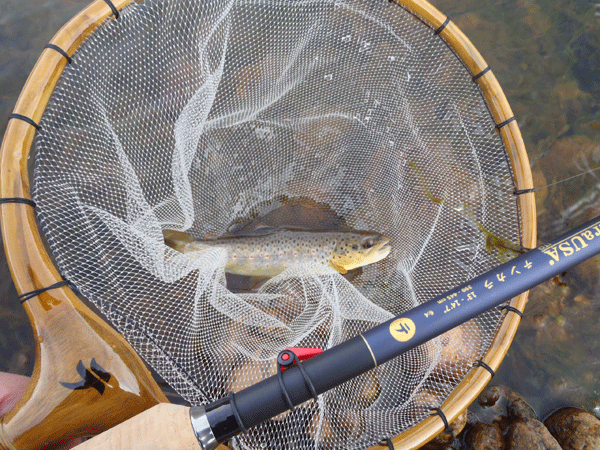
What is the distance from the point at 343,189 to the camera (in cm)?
324

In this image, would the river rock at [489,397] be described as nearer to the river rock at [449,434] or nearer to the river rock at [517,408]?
the river rock at [517,408]

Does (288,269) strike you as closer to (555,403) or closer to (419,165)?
(419,165)

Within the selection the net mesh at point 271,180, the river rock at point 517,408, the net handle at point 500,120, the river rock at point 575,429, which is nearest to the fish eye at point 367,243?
the net mesh at point 271,180

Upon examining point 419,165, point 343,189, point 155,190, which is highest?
point 155,190

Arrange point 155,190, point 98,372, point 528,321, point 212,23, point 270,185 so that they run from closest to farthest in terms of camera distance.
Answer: point 98,372
point 212,23
point 155,190
point 528,321
point 270,185

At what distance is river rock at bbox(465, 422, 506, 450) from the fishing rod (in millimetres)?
1587

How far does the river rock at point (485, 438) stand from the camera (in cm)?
254

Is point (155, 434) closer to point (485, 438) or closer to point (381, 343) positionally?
point (381, 343)

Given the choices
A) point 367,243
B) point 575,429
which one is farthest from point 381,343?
point 575,429

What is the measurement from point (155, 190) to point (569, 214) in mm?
3369

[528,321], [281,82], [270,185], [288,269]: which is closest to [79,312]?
[288,269]

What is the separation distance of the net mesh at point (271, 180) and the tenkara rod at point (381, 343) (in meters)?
0.69

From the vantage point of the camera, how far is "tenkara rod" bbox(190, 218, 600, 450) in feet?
4.35

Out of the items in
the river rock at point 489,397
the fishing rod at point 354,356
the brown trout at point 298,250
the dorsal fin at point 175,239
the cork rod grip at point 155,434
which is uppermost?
the fishing rod at point 354,356
